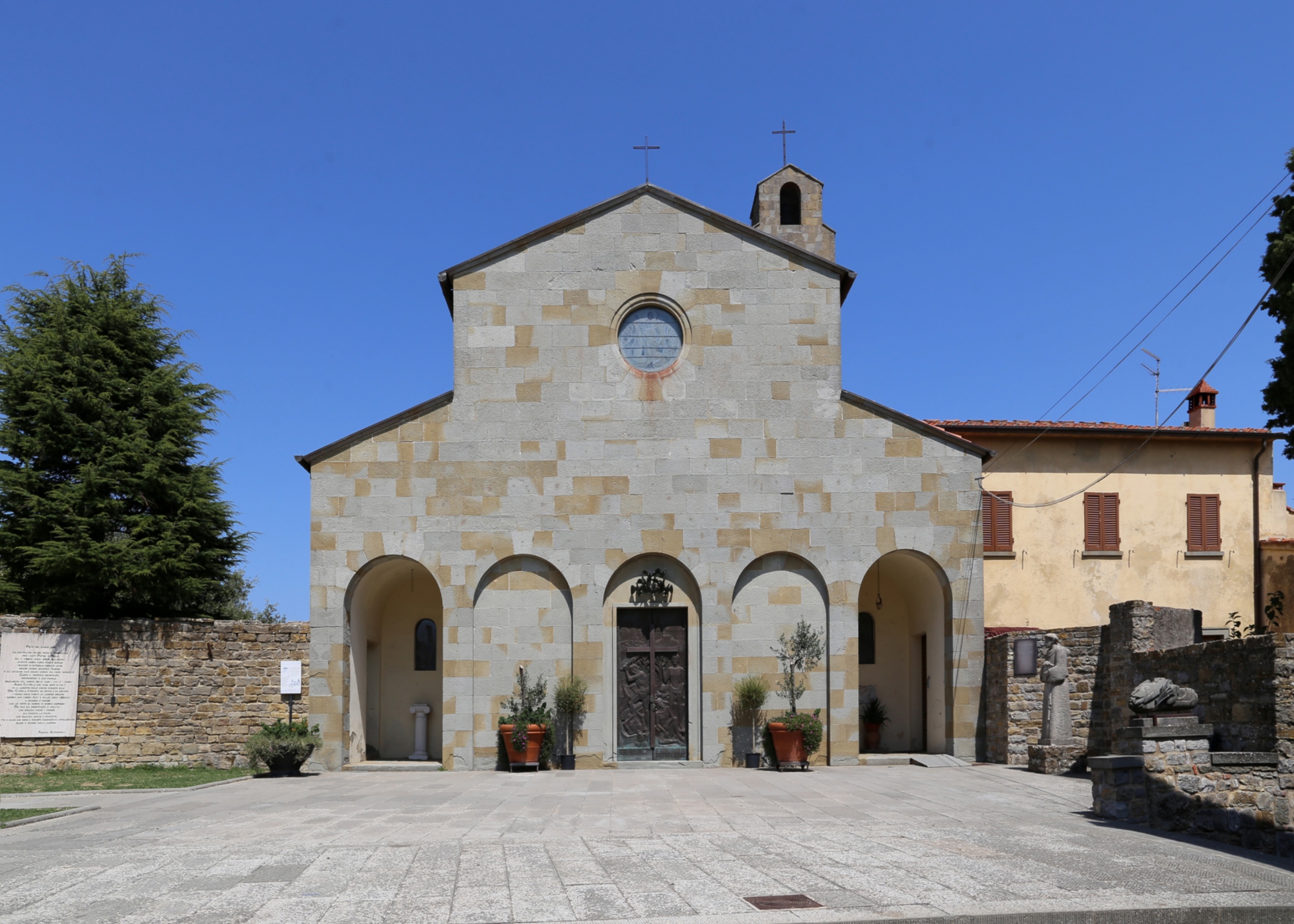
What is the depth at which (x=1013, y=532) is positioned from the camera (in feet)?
85.4

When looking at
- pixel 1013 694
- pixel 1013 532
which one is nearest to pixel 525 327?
pixel 1013 694

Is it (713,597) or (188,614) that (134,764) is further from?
(713,597)

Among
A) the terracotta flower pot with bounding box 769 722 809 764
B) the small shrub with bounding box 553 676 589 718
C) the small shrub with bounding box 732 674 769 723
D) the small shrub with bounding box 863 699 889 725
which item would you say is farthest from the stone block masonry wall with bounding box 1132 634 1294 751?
the small shrub with bounding box 553 676 589 718

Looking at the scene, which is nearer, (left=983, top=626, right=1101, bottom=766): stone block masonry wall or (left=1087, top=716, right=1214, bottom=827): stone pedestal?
(left=1087, top=716, right=1214, bottom=827): stone pedestal

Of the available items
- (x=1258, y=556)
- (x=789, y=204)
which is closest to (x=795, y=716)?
(x=1258, y=556)

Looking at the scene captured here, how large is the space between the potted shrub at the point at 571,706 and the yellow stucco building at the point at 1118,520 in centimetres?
1097

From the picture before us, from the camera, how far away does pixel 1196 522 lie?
2620 cm

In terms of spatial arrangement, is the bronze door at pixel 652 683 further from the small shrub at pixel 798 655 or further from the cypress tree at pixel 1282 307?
the cypress tree at pixel 1282 307

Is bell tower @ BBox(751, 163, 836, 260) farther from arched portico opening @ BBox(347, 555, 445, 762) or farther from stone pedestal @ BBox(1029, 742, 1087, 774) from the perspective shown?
stone pedestal @ BBox(1029, 742, 1087, 774)

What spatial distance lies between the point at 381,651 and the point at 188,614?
435 cm

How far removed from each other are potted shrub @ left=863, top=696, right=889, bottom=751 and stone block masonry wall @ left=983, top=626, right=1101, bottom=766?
270 centimetres

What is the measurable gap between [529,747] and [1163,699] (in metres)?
10.8

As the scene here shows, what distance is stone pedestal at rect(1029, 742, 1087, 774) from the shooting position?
17078 millimetres

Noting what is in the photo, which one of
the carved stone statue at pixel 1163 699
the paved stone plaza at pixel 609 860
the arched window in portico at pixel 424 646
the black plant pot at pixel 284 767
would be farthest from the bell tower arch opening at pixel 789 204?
the carved stone statue at pixel 1163 699
